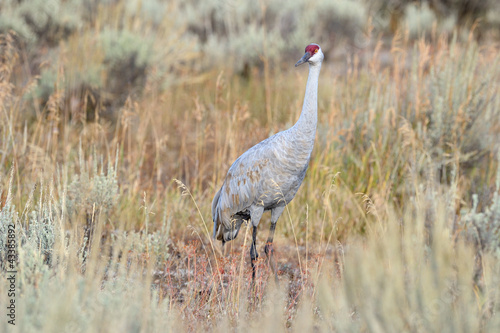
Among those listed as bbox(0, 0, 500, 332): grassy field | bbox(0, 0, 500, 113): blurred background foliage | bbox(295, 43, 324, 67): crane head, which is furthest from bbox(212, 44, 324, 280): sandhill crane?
bbox(0, 0, 500, 113): blurred background foliage

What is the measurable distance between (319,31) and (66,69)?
586 centimetres

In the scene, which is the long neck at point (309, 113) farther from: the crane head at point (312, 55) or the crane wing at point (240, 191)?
the crane wing at point (240, 191)

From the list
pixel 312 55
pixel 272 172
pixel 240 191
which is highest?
pixel 312 55

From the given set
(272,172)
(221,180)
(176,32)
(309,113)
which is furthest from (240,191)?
(176,32)

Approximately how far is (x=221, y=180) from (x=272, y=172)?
148 centimetres

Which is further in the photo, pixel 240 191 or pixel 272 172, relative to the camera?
pixel 240 191

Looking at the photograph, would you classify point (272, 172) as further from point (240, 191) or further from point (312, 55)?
point (312, 55)

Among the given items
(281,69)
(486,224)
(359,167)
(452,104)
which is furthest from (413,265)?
(281,69)

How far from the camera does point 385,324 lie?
85.0 inches

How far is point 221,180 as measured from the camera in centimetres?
520

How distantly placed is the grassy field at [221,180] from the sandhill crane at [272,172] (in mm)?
278

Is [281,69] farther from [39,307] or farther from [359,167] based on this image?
[39,307]

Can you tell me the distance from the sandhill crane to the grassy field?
278 millimetres

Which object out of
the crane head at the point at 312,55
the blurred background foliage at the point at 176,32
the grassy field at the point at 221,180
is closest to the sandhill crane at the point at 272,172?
the crane head at the point at 312,55
